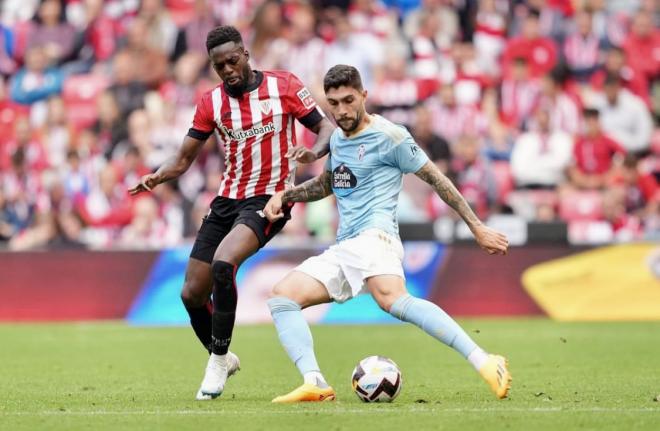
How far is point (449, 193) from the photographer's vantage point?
848 cm

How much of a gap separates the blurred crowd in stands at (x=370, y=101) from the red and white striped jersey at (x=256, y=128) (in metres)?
8.65

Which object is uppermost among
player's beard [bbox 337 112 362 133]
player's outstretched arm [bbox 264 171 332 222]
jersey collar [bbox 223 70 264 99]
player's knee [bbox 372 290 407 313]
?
jersey collar [bbox 223 70 264 99]

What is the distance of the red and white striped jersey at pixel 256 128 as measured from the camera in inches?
371

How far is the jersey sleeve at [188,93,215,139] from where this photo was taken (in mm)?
9445

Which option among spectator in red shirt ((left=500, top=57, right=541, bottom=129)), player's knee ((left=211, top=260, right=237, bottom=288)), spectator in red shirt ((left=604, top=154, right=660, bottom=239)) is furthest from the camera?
spectator in red shirt ((left=500, top=57, right=541, bottom=129))

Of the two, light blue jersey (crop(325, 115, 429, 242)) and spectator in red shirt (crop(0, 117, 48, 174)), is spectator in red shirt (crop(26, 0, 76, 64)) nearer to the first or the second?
spectator in red shirt (crop(0, 117, 48, 174))

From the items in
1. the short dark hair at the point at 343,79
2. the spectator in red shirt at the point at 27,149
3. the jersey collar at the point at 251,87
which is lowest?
the spectator in red shirt at the point at 27,149

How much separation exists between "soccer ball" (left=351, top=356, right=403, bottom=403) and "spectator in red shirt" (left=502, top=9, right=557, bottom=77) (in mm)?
12589

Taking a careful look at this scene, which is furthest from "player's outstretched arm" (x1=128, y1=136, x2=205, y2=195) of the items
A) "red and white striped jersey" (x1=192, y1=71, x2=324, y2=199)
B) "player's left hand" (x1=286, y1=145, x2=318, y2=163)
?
"player's left hand" (x1=286, y1=145, x2=318, y2=163)

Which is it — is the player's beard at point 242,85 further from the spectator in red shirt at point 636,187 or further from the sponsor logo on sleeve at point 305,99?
the spectator in red shirt at point 636,187

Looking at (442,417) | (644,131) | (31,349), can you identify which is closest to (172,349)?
(31,349)

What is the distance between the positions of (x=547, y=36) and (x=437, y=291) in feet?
19.3

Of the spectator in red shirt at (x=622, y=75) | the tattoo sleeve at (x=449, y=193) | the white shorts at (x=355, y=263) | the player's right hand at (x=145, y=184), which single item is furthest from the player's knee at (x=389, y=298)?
the spectator in red shirt at (x=622, y=75)

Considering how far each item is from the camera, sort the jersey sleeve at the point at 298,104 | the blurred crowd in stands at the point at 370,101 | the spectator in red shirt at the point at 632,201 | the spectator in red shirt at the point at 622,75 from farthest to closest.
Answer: the spectator in red shirt at the point at 622,75 < the blurred crowd in stands at the point at 370,101 < the spectator in red shirt at the point at 632,201 < the jersey sleeve at the point at 298,104
